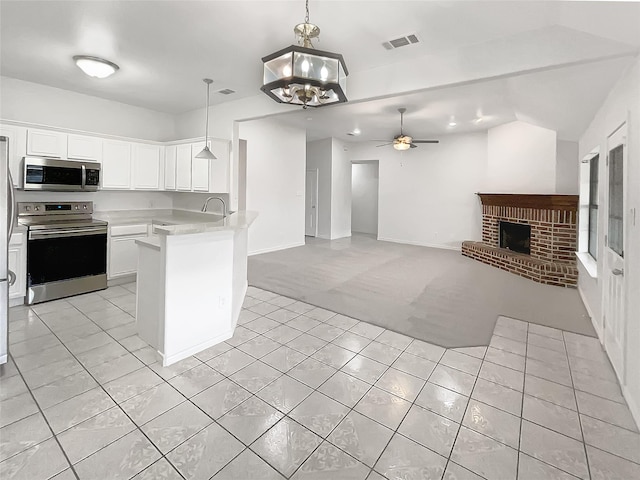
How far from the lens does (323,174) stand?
29.8 ft

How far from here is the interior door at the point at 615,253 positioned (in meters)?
2.37

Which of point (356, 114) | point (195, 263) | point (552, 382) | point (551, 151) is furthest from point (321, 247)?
point (552, 382)

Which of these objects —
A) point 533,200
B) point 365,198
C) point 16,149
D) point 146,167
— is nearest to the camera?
point 16,149

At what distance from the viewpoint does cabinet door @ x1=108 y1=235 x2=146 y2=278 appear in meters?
4.52

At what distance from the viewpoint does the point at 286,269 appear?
5594 mm

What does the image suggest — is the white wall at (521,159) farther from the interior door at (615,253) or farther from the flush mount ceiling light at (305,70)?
the flush mount ceiling light at (305,70)

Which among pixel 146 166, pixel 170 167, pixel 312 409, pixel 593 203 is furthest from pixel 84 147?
pixel 593 203

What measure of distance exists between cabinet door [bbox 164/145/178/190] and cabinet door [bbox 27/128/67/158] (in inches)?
55.6

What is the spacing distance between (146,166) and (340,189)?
5308 mm

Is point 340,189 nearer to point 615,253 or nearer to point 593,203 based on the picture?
point 593,203

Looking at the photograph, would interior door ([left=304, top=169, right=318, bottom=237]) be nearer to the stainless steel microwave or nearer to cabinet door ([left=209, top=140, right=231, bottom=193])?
cabinet door ([left=209, top=140, right=231, bottom=193])

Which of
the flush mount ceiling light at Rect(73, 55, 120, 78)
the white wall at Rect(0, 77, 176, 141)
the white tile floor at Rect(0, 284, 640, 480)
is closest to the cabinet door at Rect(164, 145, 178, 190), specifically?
the white wall at Rect(0, 77, 176, 141)

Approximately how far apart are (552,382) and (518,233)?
466cm

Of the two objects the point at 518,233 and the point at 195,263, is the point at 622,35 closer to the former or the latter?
the point at 195,263
